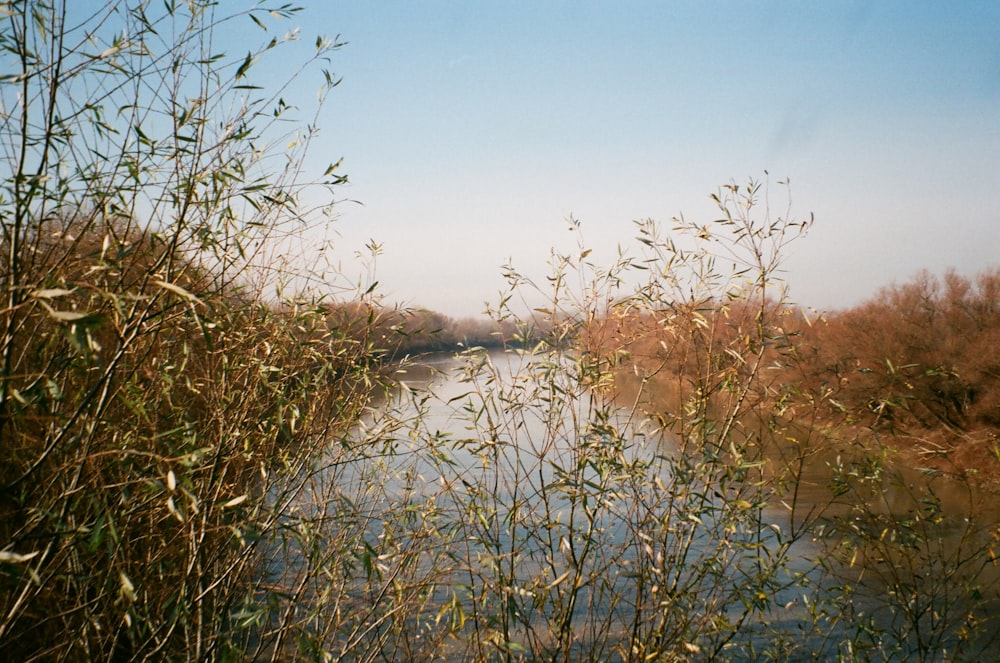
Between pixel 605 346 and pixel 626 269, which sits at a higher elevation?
pixel 626 269

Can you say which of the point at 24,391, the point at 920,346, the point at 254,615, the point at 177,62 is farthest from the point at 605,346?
the point at 920,346

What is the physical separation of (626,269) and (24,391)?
2.42 metres

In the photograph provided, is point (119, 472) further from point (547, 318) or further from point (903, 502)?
point (903, 502)

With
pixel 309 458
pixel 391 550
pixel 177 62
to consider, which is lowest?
pixel 391 550

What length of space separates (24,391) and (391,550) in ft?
5.86

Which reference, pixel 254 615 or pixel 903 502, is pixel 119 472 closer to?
pixel 254 615

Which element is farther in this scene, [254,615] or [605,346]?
[605,346]

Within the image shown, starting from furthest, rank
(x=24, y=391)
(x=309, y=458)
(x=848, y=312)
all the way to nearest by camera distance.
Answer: (x=848, y=312) < (x=309, y=458) < (x=24, y=391)

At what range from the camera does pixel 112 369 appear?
1615mm

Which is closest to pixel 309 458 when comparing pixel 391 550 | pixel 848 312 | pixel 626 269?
pixel 391 550

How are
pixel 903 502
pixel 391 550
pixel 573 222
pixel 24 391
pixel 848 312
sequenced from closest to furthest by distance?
1. pixel 24 391
2. pixel 391 550
3. pixel 573 222
4. pixel 903 502
5. pixel 848 312

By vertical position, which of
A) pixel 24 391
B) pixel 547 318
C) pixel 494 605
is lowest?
pixel 494 605

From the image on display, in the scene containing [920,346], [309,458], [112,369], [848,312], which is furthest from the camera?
[848,312]

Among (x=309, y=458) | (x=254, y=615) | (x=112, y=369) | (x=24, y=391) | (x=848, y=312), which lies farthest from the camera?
(x=848, y=312)
